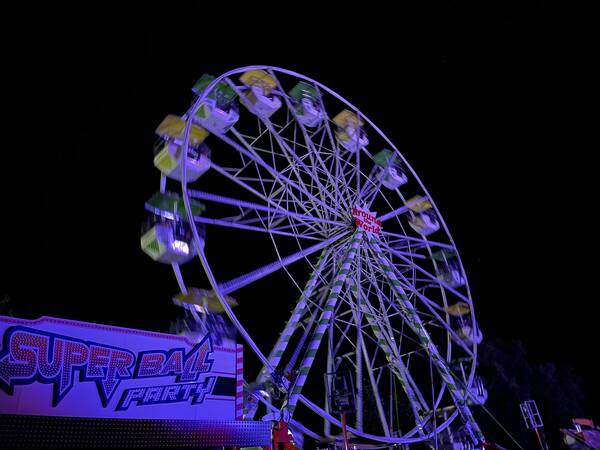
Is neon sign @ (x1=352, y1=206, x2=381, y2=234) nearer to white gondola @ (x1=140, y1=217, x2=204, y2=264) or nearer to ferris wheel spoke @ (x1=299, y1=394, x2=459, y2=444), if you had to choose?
ferris wheel spoke @ (x1=299, y1=394, x2=459, y2=444)

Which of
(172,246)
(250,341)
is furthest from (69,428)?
(172,246)

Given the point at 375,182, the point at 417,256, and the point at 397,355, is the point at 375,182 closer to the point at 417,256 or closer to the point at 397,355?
the point at 417,256

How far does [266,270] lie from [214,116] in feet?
13.5

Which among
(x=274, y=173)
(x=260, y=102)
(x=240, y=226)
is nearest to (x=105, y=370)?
(x=240, y=226)

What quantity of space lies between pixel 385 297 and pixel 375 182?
13.6 feet

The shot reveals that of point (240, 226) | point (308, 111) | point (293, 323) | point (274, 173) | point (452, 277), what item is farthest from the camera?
point (452, 277)

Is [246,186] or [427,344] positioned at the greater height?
[246,186]

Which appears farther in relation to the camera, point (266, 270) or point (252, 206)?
point (252, 206)

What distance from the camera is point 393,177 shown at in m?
17.4

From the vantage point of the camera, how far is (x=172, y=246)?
35.5ft

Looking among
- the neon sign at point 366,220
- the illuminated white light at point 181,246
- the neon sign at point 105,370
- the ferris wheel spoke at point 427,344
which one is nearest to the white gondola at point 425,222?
the neon sign at point 366,220

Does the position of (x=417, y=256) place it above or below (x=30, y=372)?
above

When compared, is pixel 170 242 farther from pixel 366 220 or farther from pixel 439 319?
pixel 439 319

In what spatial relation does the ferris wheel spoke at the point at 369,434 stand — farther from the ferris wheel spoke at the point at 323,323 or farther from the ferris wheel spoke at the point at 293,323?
the ferris wheel spoke at the point at 293,323
